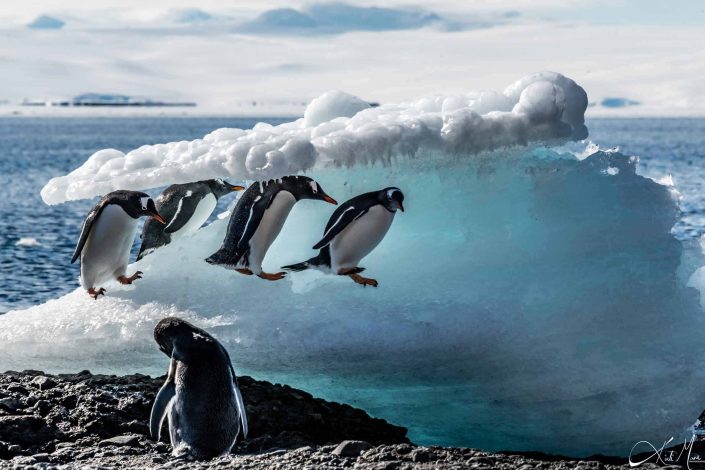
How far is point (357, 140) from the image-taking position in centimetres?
781

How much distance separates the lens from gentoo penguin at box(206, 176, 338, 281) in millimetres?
8078

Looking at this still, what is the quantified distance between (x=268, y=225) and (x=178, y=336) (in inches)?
56.3

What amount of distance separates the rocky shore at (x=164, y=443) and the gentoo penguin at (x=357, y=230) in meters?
0.94

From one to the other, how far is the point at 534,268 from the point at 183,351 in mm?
2545

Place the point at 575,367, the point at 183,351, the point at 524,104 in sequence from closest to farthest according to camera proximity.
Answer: the point at 183,351
the point at 575,367
the point at 524,104

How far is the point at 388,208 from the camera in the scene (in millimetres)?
7805

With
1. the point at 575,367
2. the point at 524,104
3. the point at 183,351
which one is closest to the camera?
the point at 183,351

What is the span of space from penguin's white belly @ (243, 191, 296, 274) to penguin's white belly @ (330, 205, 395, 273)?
507 mm

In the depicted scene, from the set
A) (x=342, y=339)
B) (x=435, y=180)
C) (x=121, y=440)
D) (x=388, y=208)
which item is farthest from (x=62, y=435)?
(x=435, y=180)

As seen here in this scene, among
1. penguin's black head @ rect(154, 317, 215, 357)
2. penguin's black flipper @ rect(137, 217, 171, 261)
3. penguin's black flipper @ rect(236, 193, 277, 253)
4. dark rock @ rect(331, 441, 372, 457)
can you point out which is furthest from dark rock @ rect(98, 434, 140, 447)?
penguin's black flipper @ rect(137, 217, 171, 261)

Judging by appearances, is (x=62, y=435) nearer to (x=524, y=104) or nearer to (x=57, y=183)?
(x=57, y=183)

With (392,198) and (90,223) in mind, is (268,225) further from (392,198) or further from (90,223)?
(90,223)

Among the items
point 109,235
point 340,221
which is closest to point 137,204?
point 109,235

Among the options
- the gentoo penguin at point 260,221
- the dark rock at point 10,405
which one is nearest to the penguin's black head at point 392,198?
the gentoo penguin at point 260,221
